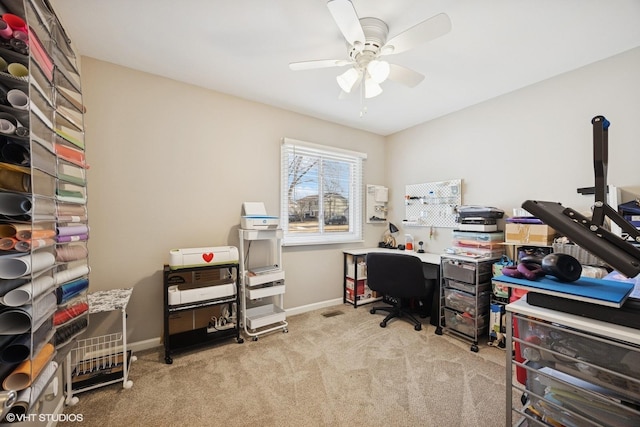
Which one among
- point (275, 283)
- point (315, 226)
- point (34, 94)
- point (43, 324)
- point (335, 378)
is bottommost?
point (335, 378)

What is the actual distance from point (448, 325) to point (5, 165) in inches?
128

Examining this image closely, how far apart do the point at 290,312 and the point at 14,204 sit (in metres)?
2.67

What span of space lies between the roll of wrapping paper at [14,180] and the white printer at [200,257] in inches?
53.9

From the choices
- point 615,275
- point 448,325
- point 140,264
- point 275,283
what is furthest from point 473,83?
point 140,264

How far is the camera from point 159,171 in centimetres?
237

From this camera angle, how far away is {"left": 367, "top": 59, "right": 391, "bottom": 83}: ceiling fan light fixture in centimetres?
164

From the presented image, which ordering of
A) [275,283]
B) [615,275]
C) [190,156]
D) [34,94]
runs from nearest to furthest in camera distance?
1. [34,94]
2. [615,275]
3. [190,156]
4. [275,283]

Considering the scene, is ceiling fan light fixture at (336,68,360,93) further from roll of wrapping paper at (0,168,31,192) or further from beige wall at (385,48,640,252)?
beige wall at (385,48,640,252)

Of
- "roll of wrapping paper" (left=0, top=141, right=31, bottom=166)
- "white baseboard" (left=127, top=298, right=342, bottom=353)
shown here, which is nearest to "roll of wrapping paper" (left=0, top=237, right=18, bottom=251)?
"roll of wrapping paper" (left=0, top=141, right=31, bottom=166)

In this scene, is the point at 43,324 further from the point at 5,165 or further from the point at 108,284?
the point at 108,284

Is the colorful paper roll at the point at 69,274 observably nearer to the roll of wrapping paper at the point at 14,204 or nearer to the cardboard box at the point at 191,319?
the roll of wrapping paper at the point at 14,204

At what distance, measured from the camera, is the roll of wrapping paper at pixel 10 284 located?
781 mm

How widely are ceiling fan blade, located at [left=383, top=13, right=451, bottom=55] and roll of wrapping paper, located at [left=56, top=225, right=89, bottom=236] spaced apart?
2043 mm

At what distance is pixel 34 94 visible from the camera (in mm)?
897
